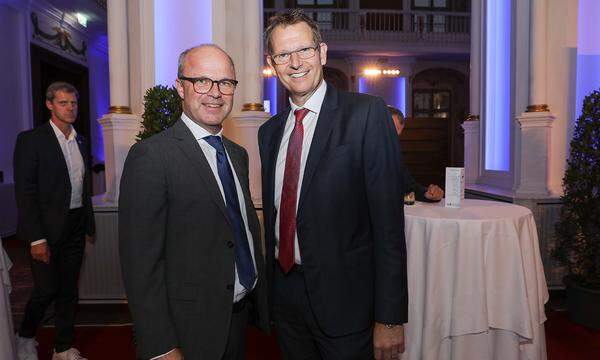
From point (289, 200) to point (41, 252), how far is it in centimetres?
201

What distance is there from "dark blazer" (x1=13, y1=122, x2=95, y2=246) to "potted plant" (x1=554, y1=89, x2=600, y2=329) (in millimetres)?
3889

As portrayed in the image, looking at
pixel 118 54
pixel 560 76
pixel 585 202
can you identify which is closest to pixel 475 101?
pixel 560 76

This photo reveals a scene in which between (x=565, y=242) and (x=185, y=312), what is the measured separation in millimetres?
3527

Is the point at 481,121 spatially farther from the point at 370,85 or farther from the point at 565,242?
the point at 370,85

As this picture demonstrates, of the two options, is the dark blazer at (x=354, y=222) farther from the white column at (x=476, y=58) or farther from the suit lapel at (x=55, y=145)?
the white column at (x=476, y=58)

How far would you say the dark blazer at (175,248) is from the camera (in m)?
1.26

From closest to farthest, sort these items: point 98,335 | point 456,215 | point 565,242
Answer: point 456,215 < point 98,335 < point 565,242

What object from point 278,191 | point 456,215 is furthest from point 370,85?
point 278,191

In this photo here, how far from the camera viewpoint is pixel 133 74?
4.31 metres

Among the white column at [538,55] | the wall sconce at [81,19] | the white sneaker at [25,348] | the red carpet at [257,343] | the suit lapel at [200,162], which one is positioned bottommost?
the red carpet at [257,343]

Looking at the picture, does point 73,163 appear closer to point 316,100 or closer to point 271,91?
point 316,100

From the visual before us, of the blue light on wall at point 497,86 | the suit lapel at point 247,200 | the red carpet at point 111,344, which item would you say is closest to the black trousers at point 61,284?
the red carpet at point 111,344

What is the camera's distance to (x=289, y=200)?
1.49 metres

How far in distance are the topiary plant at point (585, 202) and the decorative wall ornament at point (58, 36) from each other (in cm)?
889
